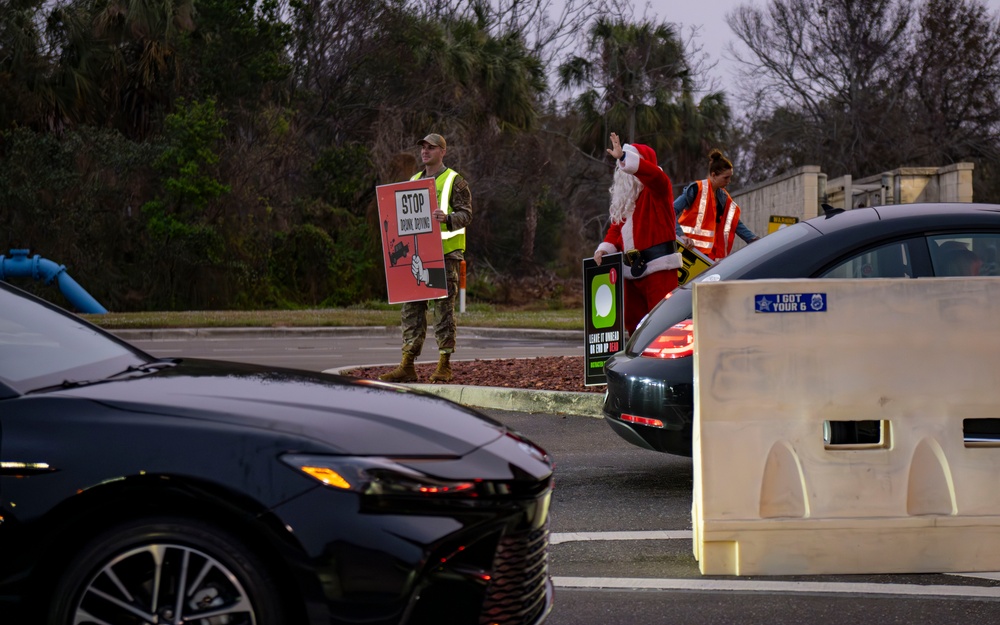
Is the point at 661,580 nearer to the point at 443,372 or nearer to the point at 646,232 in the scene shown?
the point at 646,232

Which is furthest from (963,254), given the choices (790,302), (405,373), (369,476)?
(405,373)

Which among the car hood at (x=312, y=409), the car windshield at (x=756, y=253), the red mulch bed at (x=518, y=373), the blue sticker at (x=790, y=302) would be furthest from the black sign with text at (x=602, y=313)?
the car hood at (x=312, y=409)

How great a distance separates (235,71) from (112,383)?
2846 centimetres

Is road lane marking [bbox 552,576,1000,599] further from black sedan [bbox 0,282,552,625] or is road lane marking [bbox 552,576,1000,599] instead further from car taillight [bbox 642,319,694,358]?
car taillight [bbox 642,319,694,358]

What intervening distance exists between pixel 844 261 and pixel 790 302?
1.31m

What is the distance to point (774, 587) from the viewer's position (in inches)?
180

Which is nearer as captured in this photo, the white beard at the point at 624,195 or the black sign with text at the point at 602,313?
the black sign with text at the point at 602,313

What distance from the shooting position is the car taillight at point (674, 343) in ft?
19.9

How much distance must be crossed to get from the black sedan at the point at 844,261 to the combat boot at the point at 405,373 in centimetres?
468

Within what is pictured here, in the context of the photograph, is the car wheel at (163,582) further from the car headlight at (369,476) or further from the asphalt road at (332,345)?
the asphalt road at (332,345)

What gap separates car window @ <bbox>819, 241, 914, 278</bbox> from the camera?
595cm

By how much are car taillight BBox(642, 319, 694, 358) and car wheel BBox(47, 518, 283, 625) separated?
3.46 meters

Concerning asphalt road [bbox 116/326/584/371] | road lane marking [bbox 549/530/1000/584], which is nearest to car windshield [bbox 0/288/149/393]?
road lane marking [bbox 549/530/1000/584]

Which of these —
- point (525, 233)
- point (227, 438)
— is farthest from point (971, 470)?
point (525, 233)
